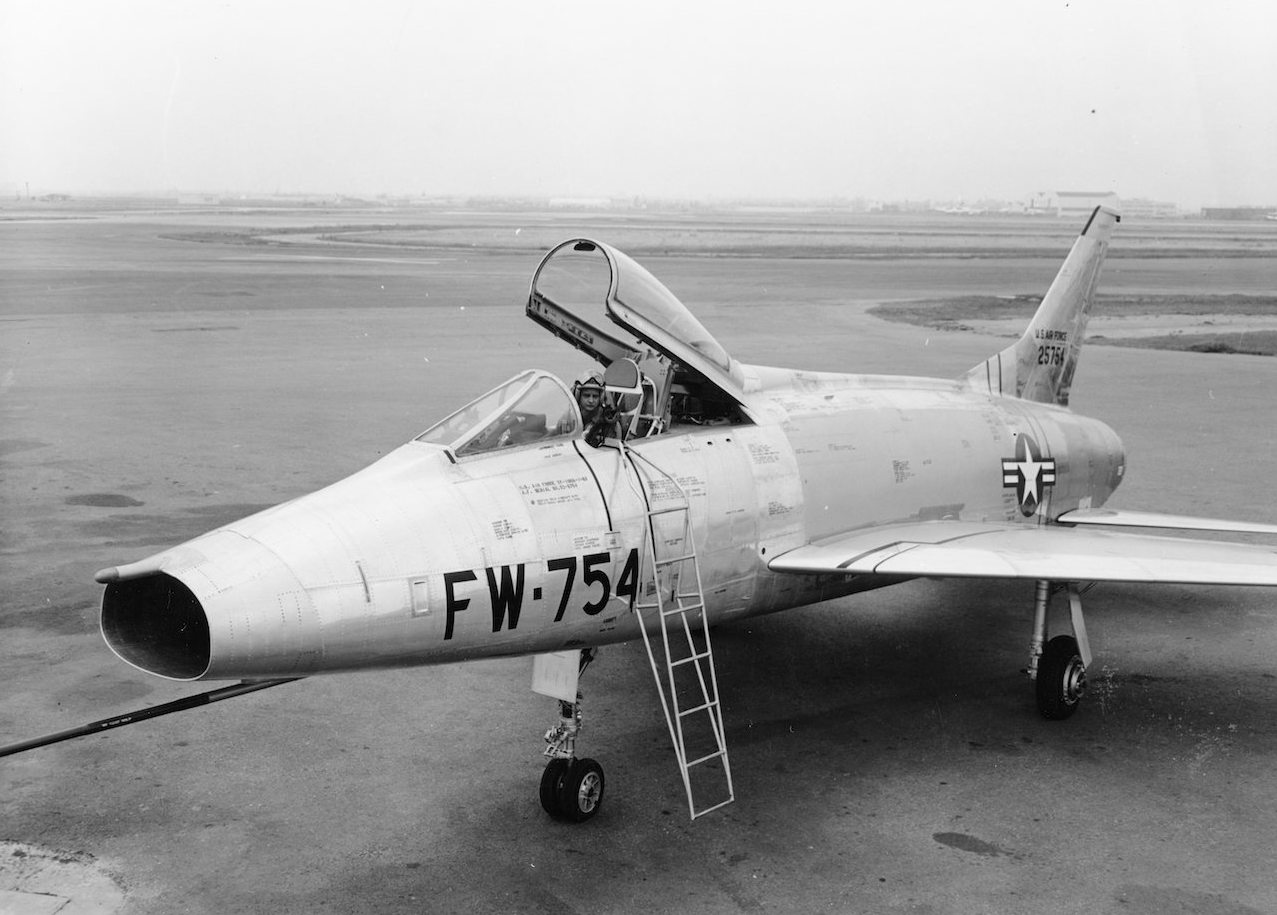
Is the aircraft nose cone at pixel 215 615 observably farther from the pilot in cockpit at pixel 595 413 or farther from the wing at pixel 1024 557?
the wing at pixel 1024 557

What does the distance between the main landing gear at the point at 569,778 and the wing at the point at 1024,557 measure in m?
1.96

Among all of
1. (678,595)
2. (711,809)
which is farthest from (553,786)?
(678,595)

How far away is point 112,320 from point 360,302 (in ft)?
30.2

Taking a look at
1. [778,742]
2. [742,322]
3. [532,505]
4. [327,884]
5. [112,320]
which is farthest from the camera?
[742,322]

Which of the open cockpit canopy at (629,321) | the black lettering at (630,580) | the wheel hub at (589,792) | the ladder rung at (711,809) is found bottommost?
the ladder rung at (711,809)

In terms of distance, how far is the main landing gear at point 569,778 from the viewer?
7.31 m

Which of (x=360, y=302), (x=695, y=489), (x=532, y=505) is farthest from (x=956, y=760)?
(x=360, y=302)

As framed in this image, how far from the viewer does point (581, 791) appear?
24.1ft

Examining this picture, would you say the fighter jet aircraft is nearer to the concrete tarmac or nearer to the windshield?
the windshield

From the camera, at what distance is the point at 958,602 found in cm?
1240

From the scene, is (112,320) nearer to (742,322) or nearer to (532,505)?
(742,322)

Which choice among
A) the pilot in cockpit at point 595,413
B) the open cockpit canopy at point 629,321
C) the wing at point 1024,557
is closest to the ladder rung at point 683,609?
the wing at point 1024,557

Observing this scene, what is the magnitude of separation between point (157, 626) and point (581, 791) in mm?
2641

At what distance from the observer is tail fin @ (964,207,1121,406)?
12.5 meters
